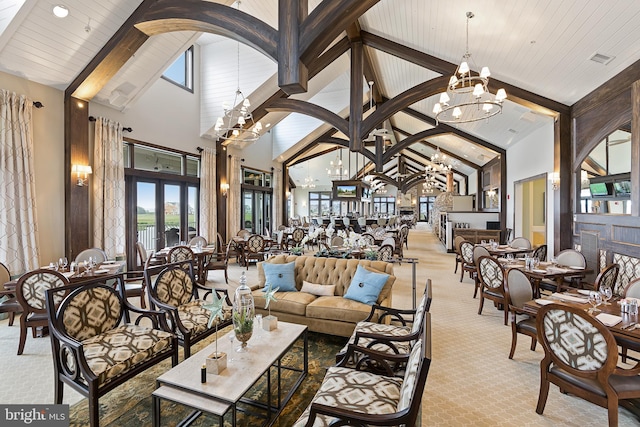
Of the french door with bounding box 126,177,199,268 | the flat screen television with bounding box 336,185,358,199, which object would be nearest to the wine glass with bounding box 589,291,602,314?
the french door with bounding box 126,177,199,268

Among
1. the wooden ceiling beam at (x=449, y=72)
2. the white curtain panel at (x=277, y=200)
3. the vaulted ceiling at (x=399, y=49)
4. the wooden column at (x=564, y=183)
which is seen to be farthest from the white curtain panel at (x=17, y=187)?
the wooden column at (x=564, y=183)

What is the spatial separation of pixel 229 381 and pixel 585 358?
7.77 ft

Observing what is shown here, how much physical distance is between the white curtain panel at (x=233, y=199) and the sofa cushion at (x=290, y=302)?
20.0ft

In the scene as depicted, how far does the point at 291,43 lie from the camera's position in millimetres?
3492

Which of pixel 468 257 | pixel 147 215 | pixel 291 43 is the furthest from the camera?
pixel 147 215

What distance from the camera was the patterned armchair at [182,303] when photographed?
2818 mm

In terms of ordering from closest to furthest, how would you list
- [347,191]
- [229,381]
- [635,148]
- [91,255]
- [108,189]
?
[229,381] < [635,148] < [91,255] < [108,189] < [347,191]

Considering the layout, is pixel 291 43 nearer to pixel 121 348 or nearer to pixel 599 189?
pixel 121 348

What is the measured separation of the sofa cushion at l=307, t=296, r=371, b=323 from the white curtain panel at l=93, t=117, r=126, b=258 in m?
4.68

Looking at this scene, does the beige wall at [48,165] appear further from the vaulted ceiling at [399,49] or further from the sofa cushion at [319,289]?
the sofa cushion at [319,289]

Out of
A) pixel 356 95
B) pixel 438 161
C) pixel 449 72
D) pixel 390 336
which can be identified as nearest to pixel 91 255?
pixel 390 336

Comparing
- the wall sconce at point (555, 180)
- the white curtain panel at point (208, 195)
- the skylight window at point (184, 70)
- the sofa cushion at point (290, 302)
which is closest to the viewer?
the sofa cushion at point (290, 302)

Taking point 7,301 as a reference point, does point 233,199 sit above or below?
above

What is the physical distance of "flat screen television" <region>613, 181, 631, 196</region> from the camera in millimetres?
4402
